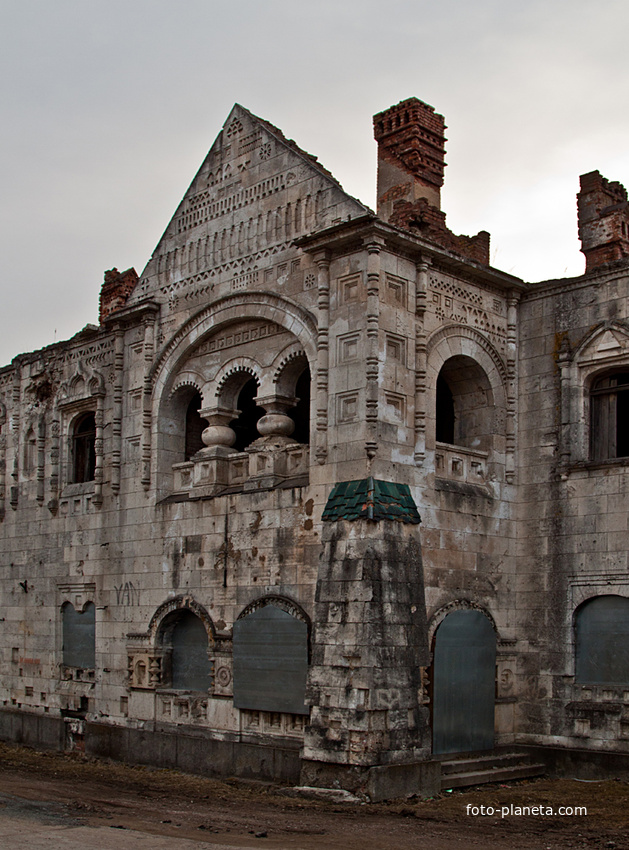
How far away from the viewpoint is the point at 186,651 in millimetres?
15898

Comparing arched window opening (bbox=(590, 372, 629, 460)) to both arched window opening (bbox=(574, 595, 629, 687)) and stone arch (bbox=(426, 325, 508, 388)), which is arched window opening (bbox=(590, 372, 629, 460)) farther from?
arched window opening (bbox=(574, 595, 629, 687))

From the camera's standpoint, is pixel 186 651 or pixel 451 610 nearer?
pixel 451 610

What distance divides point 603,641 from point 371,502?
3.97 m

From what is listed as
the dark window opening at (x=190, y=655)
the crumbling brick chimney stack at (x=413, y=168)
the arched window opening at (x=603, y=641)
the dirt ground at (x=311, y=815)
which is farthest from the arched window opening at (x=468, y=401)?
the dirt ground at (x=311, y=815)

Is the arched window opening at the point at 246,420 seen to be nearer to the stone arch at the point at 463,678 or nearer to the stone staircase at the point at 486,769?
the stone arch at the point at 463,678

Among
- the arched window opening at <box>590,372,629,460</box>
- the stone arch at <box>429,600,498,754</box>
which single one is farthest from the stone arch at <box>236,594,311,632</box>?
the arched window opening at <box>590,372,629,460</box>

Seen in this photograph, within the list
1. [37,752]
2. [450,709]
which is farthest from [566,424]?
[37,752]

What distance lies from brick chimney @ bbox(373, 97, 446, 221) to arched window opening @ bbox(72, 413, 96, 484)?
7.03 metres

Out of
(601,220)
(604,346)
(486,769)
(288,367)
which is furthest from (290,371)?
(486,769)

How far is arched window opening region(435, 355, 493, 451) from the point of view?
1554cm

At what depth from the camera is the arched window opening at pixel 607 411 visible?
15.0 m

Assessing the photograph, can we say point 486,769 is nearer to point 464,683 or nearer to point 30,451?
point 464,683

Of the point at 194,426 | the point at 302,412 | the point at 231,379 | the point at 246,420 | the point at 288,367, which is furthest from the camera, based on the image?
the point at 194,426

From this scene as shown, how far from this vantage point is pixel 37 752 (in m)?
18.1
